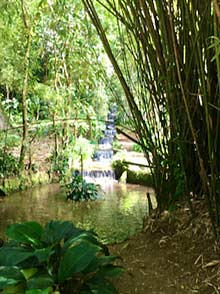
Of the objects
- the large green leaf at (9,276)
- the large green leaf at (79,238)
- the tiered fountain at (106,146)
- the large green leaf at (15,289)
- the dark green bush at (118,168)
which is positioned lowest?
the large green leaf at (15,289)

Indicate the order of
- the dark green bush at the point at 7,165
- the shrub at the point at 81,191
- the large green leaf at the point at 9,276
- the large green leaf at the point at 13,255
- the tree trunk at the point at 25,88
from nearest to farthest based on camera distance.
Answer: the large green leaf at the point at 9,276 → the large green leaf at the point at 13,255 → the shrub at the point at 81,191 → the tree trunk at the point at 25,88 → the dark green bush at the point at 7,165

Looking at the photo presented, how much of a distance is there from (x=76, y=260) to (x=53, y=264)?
0.18 meters

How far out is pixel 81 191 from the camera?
5.52m

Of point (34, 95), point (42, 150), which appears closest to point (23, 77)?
point (34, 95)

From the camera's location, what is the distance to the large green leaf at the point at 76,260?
153 centimetres

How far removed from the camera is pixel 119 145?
8680 mm

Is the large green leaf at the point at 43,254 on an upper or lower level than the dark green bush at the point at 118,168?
lower

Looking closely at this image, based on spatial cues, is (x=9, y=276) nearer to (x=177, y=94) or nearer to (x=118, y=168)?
(x=177, y=94)

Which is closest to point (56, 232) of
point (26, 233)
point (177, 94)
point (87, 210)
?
point (26, 233)

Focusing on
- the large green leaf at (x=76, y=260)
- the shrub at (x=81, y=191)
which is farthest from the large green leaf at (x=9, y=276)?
the shrub at (x=81, y=191)

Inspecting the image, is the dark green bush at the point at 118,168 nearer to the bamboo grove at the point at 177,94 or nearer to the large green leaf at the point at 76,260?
the bamboo grove at the point at 177,94

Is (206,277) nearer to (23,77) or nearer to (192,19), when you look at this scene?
(192,19)

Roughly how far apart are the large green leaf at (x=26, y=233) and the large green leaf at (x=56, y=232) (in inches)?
1.3

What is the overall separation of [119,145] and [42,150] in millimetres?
2209
